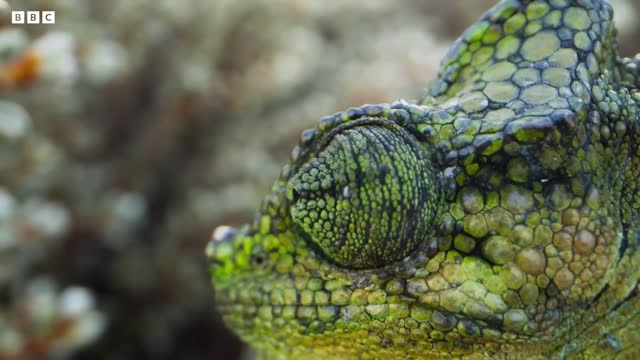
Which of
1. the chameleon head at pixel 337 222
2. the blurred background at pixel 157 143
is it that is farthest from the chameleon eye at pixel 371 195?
the blurred background at pixel 157 143

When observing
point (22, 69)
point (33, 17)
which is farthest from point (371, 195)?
point (33, 17)

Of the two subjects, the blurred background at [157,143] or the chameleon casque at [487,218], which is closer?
the chameleon casque at [487,218]

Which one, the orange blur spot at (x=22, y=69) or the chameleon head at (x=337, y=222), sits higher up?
the orange blur spot at (x=22, y=69)

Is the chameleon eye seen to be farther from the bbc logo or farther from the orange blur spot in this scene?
the bbc logo

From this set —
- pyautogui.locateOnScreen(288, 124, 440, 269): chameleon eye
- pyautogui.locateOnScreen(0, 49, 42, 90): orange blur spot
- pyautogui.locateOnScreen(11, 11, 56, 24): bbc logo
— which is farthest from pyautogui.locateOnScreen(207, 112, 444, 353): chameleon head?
pyautogui.locateOnScreen(11, 11, 56, 24): bbc logo

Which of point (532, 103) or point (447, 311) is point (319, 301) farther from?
point (532, 103)

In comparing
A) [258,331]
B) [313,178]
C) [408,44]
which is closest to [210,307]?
[408,44]

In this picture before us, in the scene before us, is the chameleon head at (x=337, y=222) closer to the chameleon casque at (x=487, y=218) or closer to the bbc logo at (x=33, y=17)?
the chameleon casque at (x=487, y=218)
